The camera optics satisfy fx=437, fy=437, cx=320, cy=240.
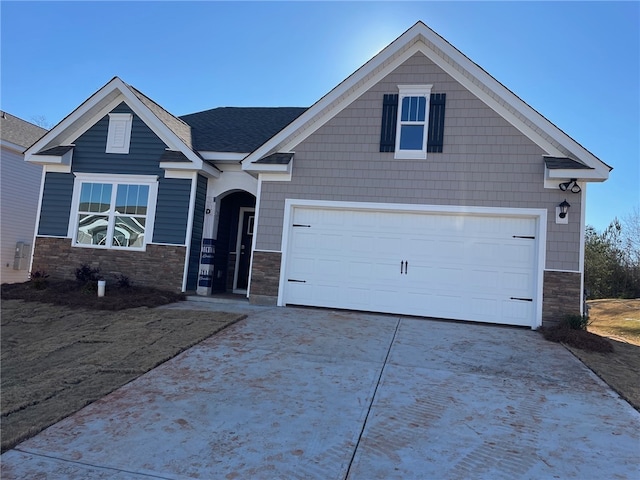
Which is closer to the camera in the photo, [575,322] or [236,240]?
[575,322]

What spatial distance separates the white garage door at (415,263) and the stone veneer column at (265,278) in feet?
0.85

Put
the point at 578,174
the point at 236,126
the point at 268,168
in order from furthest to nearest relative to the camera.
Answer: the point at 236,126, the point at 268,168, the point at 578,174

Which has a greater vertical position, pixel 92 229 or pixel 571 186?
pixel 571 186

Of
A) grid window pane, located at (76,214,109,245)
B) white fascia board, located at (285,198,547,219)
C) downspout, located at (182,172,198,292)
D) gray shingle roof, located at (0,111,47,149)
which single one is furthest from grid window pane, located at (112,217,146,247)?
gray shingle roof, located at (0,111,47,149)

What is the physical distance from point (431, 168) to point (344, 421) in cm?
670

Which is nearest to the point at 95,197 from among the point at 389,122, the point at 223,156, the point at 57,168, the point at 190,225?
the point at 57,168

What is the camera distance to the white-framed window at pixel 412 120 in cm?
974

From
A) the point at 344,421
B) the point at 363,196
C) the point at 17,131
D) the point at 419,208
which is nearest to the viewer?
the point at 344,421

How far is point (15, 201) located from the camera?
51.1 feet

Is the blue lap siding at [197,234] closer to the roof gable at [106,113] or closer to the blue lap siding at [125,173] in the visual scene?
the blue lap siding at [125,173]

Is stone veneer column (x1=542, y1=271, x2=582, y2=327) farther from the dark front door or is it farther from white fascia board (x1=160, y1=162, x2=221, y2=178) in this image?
white fascia board (x1=160, y1=162, x2=221, y2=178)

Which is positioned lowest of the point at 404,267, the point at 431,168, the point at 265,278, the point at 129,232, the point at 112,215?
the point at 265,278

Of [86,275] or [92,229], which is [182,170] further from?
[86,275]

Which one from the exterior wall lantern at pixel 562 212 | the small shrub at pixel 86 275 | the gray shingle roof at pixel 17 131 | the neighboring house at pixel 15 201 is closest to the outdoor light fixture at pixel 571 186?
the exterior wall lantern at pixel 562 212
